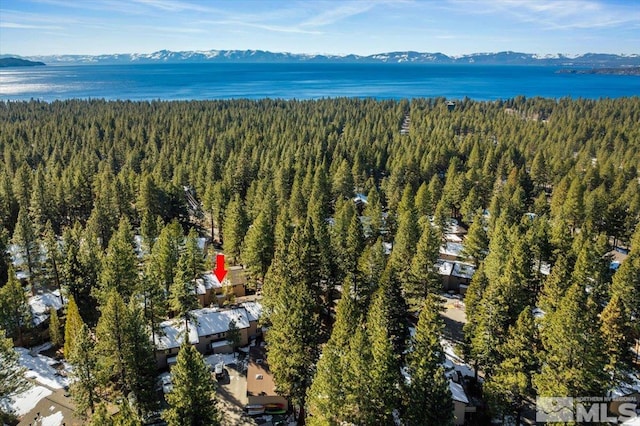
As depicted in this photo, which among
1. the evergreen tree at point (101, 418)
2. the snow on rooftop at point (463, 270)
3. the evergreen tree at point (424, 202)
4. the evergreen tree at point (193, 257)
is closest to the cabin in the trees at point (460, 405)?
the evergreen tree at point (101, 418)

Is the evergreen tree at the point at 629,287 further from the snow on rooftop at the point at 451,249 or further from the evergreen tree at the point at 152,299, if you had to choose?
the evergreen tree at the point at 152,299

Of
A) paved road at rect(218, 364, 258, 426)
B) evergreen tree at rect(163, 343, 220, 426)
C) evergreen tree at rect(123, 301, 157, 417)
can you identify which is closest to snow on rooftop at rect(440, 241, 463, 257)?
paved road at rect(218, 364, 258, 426)

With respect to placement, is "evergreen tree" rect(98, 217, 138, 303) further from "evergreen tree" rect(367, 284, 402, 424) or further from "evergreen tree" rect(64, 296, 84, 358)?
"evergreen tree" rect(367, 284, 402, 424)

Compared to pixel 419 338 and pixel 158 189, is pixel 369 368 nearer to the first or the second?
pixel 419 338

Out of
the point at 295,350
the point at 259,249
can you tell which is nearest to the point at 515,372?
the point at 295,350

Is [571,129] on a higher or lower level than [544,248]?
higher

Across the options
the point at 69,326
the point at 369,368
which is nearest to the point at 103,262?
the point at 69,326
